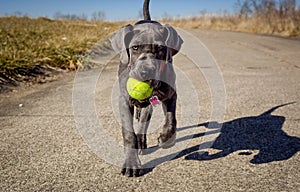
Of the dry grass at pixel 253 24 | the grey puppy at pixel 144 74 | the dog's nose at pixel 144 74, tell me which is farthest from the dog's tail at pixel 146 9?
the dry grass at pixel 253 24

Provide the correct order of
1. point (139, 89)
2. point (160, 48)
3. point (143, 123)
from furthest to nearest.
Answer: point (143, 123) < point (160, 48) < point (139, 89)

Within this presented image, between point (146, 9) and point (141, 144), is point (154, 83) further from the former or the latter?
point (146, 9)

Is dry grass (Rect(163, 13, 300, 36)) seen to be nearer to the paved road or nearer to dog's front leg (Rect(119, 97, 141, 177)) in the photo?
the paved road

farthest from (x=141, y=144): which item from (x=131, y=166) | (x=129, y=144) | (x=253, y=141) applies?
(x=253, y=141)

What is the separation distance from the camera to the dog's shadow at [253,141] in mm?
3003

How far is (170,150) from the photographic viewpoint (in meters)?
3.17

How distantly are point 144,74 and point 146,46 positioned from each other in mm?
465

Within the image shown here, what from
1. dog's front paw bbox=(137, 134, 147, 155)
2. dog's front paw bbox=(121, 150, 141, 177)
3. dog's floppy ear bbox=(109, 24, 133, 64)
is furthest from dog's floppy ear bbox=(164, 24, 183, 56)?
dog's front paw bbox=(121, 150, 141, 177)

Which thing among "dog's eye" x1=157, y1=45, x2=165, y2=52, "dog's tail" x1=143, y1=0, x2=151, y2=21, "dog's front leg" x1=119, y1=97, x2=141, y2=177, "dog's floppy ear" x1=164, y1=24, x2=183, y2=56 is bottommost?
"dog's front leg" x1=119, y1=97, x2=141, y2=177

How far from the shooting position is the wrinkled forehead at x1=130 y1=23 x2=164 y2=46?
2.95 metres

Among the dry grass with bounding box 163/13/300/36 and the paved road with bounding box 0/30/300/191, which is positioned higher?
the dry grass with bounding box 163/13/300/36

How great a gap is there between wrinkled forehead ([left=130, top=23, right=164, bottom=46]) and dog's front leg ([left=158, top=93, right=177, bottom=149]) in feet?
1.88

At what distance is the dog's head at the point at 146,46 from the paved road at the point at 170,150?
85cm

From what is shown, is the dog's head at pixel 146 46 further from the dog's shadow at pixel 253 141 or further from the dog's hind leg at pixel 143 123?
the dog's shadow at pixel 253 141
